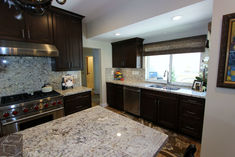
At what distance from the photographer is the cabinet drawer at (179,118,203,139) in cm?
208

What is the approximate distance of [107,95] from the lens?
3.97 m

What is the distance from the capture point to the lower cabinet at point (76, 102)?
2311 millimetres

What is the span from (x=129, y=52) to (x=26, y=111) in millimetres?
2908

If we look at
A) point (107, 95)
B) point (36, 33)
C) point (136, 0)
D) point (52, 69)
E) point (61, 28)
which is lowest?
point (107, 95)

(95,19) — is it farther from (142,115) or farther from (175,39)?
(142,115)

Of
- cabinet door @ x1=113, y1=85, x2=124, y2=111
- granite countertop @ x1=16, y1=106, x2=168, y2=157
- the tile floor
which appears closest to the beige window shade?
cabinet door @ x1=113, y1=85, x2=124, y2=111

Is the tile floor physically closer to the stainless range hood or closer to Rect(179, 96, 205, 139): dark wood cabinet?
Rect(179, 96, 205, 139): dark wood cabinet

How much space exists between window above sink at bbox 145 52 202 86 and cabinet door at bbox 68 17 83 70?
2148mm

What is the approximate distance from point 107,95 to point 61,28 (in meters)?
2.54

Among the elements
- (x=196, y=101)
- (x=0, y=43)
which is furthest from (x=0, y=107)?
(x=196, y=101)

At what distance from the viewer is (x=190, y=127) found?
7.14 feet

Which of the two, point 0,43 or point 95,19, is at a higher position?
point 95,19

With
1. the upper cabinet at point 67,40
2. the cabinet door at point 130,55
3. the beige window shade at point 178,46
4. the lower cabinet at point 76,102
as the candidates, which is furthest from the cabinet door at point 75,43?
the beige window shade at point 178,46

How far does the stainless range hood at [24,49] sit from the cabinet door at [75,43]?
524 millimetres
